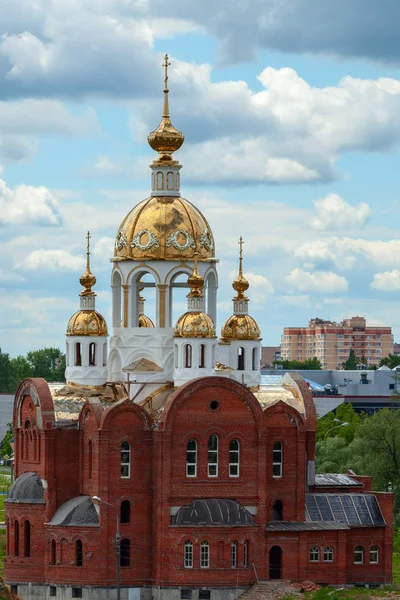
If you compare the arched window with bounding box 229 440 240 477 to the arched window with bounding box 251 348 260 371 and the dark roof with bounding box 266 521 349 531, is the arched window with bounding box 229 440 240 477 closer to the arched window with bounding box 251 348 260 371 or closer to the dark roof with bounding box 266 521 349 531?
the dark roof with bounding box 266 521 349 531

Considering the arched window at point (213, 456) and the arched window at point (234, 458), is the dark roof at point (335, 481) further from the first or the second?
the arched window at point (213, 456)

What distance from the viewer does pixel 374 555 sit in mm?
78500

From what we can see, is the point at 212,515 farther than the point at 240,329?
No

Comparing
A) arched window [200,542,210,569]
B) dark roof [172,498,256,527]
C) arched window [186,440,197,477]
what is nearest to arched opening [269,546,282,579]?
dark roof [172,498,256,527]

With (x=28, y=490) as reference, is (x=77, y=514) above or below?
below

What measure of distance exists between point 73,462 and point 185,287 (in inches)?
362

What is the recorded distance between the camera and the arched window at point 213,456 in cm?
7538

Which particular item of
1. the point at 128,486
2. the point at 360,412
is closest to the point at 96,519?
the point at 128,486

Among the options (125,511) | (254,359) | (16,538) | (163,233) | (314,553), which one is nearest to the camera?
(125,511)

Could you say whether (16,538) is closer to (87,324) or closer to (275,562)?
(87,324)

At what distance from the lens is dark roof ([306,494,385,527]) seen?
77.9 metres

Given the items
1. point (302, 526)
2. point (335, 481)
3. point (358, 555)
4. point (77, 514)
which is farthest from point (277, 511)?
point (77, 514)

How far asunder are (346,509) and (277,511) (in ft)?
10.4

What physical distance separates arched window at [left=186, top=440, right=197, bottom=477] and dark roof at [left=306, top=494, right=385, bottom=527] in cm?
554
